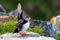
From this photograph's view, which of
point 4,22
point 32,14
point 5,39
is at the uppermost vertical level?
point 32,14

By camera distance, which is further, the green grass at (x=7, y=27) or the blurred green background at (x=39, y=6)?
the blurred green background at (x=39, y=6)

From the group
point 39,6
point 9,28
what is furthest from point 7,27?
point 39,6

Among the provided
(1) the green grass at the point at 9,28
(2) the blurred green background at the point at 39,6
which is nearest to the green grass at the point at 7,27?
(1) the green grass at the point at 9,28

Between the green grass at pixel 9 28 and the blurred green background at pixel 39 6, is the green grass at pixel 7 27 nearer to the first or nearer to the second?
the green grass at pixel 9 28

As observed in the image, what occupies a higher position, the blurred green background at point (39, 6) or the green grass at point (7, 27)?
the blurred green background at point (39, 6)

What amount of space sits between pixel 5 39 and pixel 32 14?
13460 millimetres

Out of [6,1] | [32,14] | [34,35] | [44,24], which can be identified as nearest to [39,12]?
[32,14]

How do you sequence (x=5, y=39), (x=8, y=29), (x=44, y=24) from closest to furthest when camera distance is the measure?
1. (x=5, y=39)
2. (x=8, y=29)
3. (x=44, y=24)

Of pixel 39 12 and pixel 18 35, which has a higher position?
pixel 39 12

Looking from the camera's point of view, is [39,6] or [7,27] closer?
[7,27]

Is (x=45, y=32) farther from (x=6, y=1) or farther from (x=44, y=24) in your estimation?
(x=6, y=1)

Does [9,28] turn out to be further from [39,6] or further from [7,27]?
[39,6]

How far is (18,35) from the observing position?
9.30 meters

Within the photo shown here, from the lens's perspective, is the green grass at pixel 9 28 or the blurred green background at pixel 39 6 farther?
the blurred green background at pixel 39 6
